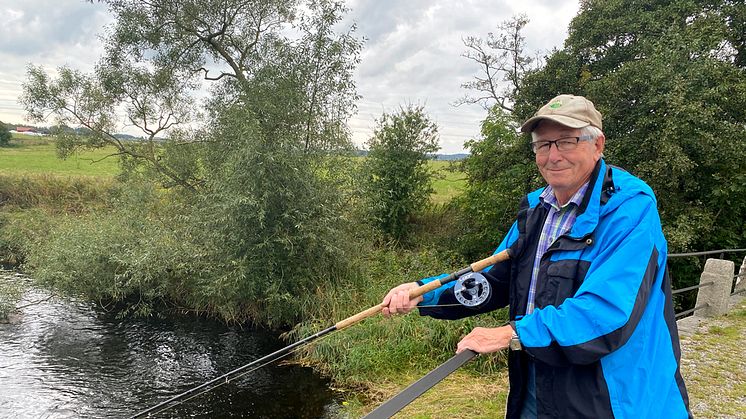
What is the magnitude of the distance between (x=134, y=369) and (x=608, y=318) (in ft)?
34.0

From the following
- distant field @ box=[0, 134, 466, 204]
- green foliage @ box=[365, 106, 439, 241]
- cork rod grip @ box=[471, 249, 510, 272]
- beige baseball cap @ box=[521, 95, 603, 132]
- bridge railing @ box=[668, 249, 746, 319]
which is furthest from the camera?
distant field @ box=[0, 134, 466, 204]

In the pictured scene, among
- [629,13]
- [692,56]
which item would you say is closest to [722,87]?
[692,56]

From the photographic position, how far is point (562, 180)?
1.85 m

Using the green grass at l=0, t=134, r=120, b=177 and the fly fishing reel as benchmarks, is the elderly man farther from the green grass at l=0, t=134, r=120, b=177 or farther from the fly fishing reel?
the green grass at l=0, t=134, r=120, b=177

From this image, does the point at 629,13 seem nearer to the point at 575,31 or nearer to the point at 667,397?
the point at 575,31

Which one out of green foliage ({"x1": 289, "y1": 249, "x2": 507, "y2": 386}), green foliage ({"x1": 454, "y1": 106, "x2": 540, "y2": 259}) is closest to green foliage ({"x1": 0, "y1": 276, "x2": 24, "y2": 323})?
green foliage ({"x1": 289, "y1": 249, "x2": 507, "y2": 386})

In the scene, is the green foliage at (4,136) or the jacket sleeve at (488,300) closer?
the jacket sleeve at (488,300)

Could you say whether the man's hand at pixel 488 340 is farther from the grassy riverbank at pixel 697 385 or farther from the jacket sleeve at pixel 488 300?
the grassy riverbank at pixel 697 385

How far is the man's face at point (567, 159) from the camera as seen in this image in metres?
1.81

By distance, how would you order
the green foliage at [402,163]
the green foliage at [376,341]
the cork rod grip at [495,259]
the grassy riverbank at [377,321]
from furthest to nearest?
the green foliage at [402,163]
the green foliage at [376,341]
the grassy riverbank at [377,321]
the cork rod grip at [495,259]

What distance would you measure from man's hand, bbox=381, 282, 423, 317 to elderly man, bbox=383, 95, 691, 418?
0.49m

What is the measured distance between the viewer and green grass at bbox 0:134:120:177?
83.5ft

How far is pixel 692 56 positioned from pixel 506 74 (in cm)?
755

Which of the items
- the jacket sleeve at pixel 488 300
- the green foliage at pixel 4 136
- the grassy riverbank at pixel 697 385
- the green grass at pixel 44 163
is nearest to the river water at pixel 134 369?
the grassy riverbank at pixel 697 385
